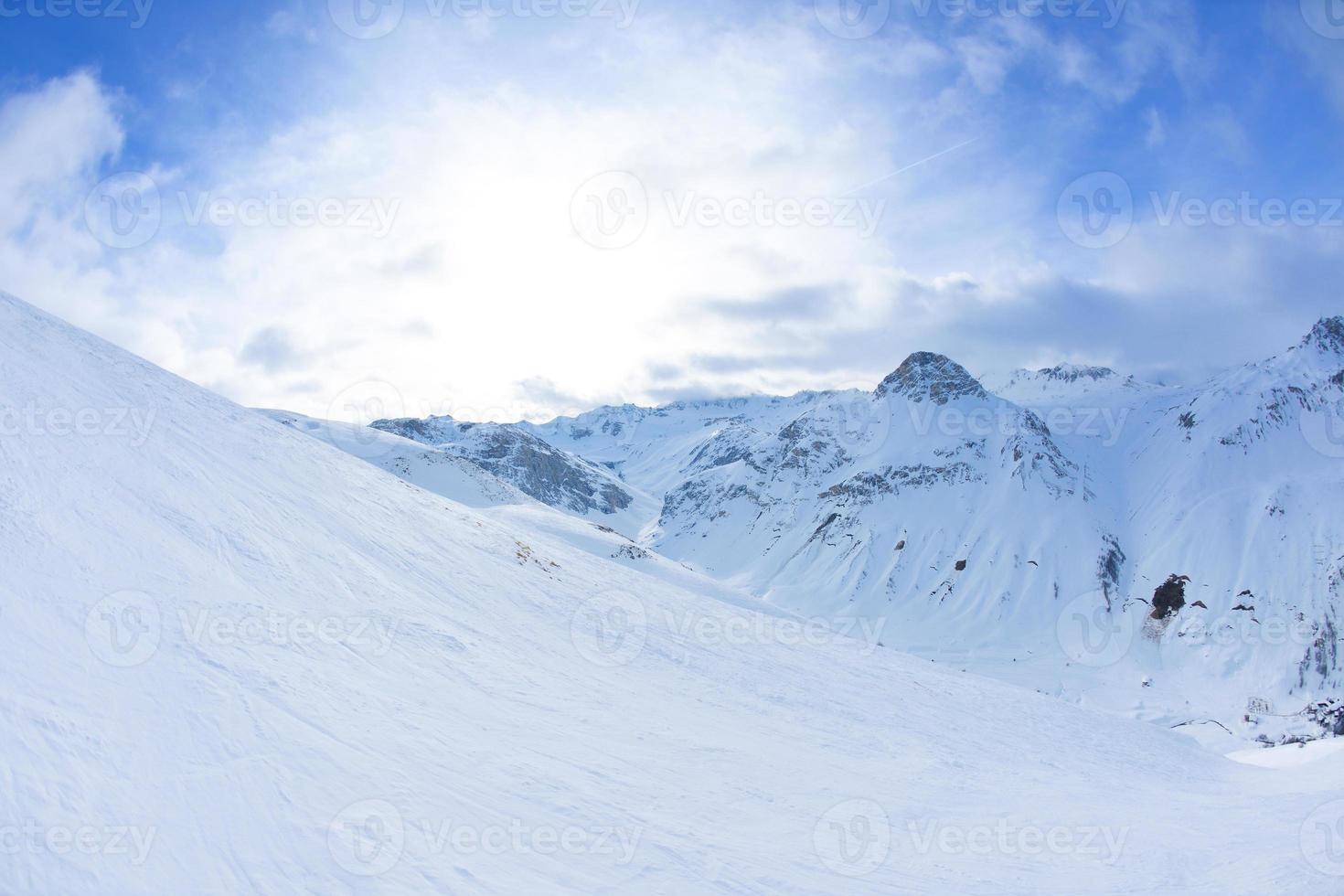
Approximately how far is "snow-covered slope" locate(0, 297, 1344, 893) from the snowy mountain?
59134 mm

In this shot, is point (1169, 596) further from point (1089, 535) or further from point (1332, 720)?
point (1332, 720)

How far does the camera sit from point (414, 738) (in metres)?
12.9

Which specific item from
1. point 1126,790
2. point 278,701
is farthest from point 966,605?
point 278,701

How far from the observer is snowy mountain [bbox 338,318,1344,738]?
96.9 metres

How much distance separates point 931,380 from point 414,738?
617 feet

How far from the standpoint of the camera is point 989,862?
14.0m

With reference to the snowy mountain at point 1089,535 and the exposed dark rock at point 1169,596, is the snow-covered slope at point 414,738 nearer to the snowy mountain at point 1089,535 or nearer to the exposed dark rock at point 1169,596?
the snowy mountain at point 1089,535

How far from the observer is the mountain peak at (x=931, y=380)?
7023 inches

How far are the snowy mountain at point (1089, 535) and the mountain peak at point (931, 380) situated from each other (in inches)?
22.8

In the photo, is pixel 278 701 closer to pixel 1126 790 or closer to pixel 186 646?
pixel 186 646

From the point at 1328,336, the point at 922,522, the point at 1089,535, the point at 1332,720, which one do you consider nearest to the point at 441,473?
the point at 1332,720

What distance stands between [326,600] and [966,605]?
407ft

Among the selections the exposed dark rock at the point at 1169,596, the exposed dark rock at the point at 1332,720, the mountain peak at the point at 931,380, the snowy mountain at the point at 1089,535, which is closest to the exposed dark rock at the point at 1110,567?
the snowy mountain at the point at 1089,535

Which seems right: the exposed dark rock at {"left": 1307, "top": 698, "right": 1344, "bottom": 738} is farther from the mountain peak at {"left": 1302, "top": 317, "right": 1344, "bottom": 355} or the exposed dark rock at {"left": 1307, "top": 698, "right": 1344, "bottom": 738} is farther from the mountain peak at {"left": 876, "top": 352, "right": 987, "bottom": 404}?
the mountain peak at {"left": 1302, "top": 317, "right": 1344, "bottom": 355}
